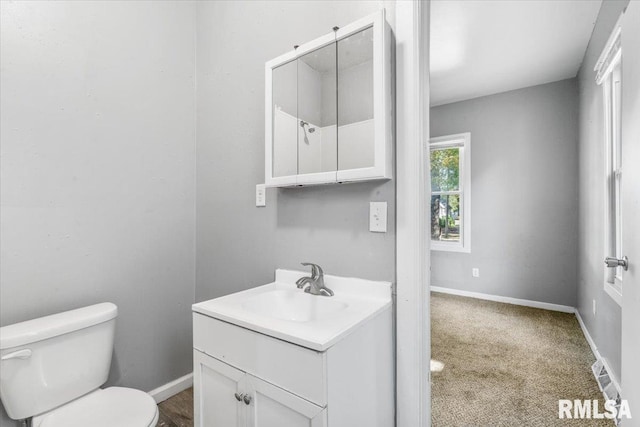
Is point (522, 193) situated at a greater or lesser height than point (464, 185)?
lesser

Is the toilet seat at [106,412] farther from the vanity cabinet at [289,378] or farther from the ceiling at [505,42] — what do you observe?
the ceiling at [505,42]

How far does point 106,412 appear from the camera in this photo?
1167 millimetres

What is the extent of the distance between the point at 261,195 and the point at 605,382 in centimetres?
247

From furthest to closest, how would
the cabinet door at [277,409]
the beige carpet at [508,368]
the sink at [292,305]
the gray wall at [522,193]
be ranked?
the gray wall at [522,193] < the beige carpet at [508,368] < the sink at [292,305] < the cabinet door at [277,409]

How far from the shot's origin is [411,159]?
118cm

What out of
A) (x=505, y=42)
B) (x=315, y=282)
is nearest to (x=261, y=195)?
(x=315, y=282)

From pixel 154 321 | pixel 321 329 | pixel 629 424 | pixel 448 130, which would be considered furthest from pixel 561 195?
pixel 154 321

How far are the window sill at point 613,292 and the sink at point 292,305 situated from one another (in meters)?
1.87

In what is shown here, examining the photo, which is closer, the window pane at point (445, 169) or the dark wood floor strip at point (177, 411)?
the dark wood floor strip at point (177, 411)

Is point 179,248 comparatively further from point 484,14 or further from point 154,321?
point 484,14

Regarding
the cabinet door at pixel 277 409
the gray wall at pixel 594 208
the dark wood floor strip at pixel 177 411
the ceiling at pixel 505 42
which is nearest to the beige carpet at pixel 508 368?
the gray wall at pixel 594 208

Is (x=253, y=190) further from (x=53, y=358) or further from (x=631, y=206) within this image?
(x=631, y=206)

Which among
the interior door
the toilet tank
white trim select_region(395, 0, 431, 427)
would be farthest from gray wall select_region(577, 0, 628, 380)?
the toilet tank

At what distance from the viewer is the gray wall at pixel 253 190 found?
1345 mm
